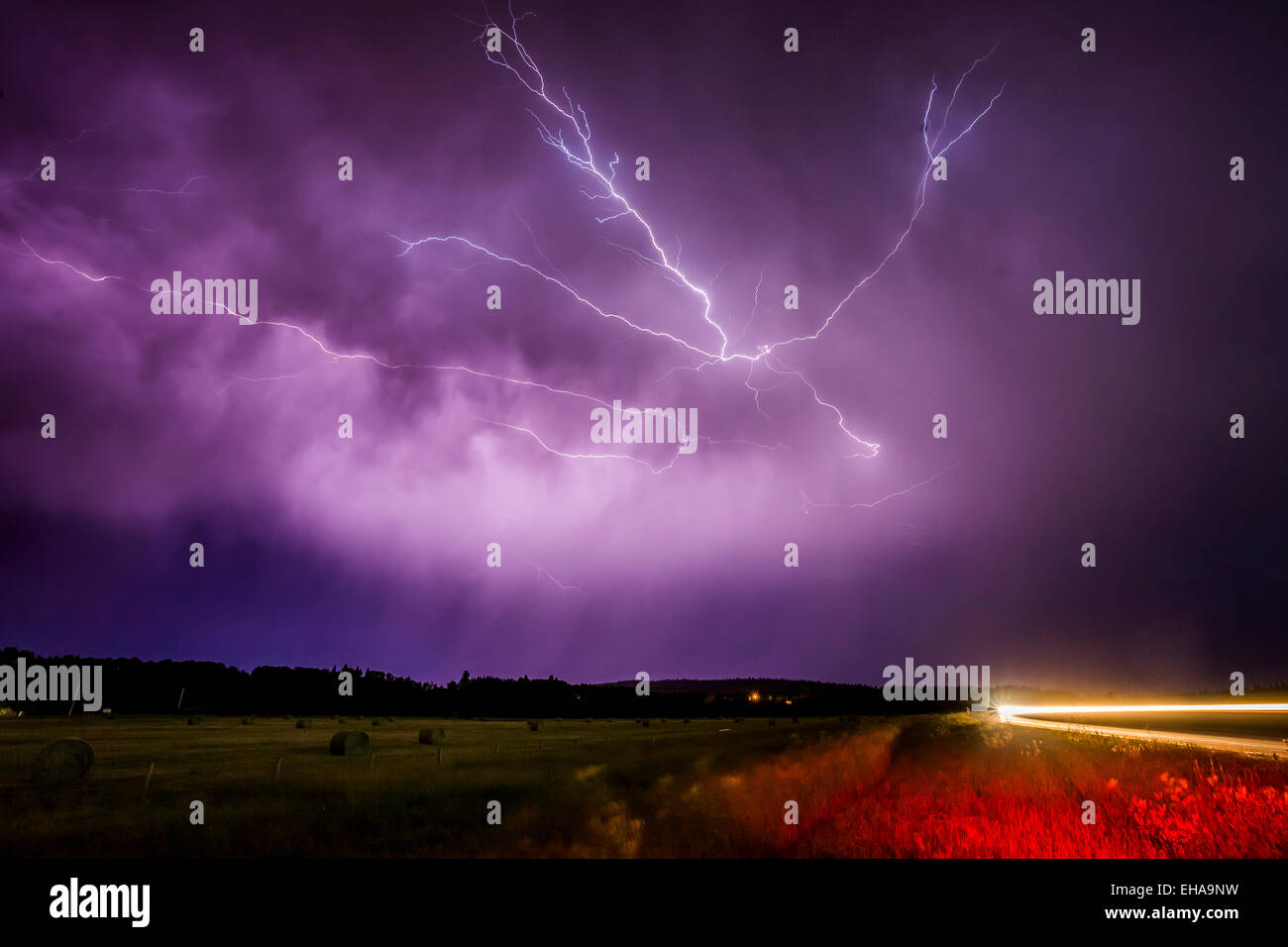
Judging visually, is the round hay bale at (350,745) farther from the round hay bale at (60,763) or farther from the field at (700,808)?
the round hay bale at (60,763)

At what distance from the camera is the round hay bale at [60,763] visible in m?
18.9

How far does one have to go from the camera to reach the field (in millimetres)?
8227

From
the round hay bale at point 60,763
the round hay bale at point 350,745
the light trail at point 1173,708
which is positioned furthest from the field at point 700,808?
the light trail at point 1173,708

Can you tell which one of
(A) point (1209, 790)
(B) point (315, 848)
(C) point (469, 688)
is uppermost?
(A) point (1209, 790)

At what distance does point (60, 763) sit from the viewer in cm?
1934

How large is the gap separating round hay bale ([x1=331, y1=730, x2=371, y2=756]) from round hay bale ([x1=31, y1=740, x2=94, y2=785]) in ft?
30.0

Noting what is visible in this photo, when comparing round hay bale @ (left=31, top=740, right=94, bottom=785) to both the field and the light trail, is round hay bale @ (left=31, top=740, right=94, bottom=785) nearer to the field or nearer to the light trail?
the field

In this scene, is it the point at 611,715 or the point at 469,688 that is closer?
the point at 611,715
